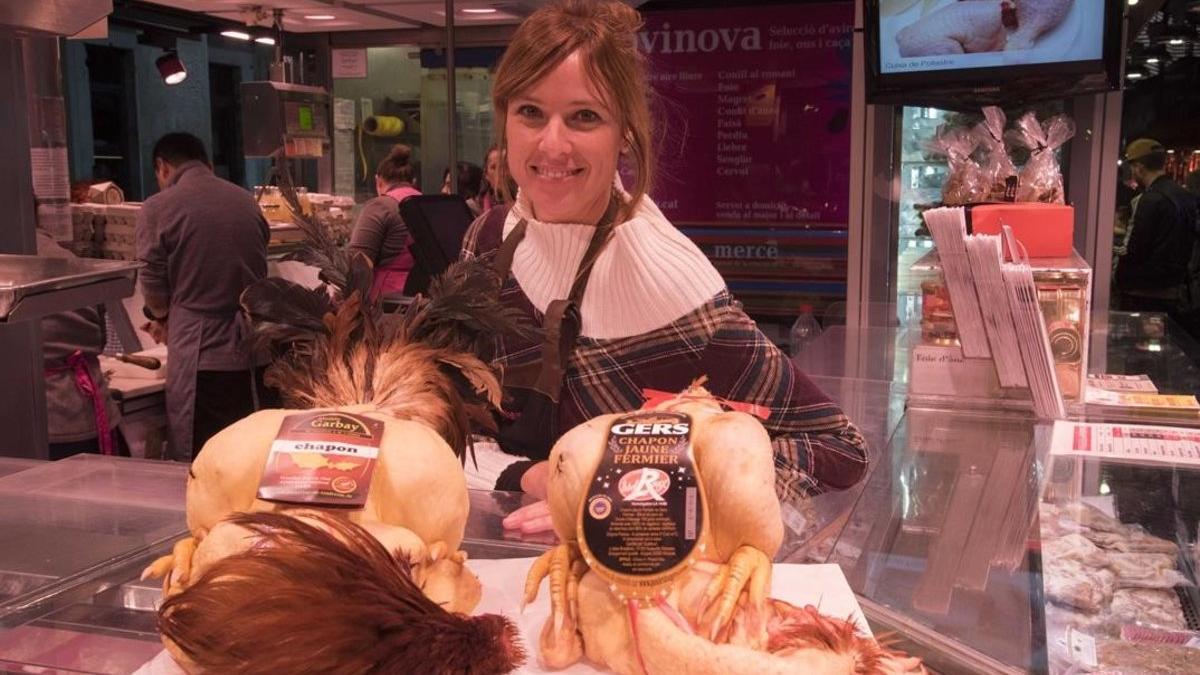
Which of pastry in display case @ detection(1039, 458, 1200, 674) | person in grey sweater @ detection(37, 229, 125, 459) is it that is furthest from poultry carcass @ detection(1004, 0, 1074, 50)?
person in grey sweater @ detection(37, 229, 125, 459)

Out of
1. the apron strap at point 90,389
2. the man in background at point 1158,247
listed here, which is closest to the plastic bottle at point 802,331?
the man in background at point 1158,247

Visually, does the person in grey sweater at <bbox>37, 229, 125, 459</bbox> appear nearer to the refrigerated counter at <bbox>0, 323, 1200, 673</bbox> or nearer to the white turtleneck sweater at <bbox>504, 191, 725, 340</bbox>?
the refrigerated counter at <bbox>0, 323, 1200, 673</bbox>

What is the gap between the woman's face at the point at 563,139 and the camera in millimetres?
1236

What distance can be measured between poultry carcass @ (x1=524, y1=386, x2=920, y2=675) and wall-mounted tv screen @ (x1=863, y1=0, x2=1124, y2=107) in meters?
2.95

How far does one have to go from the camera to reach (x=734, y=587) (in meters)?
0.65

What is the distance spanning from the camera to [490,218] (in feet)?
5.12

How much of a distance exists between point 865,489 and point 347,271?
34.6 inches

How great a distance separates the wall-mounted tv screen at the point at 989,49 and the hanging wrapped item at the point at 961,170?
714 millimetres

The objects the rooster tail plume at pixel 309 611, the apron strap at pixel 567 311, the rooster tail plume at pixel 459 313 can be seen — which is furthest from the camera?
the apron strap at pixel 567 311

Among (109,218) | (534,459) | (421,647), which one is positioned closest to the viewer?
(421,647)

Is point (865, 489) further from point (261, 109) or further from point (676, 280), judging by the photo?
point (261, 109)

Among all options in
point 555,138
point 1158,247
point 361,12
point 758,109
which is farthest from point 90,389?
point 1158,247

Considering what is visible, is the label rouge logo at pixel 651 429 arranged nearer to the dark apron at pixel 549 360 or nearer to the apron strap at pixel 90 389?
the dark apron at pixel 549 360

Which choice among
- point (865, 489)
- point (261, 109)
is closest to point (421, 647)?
point (865, 489)
